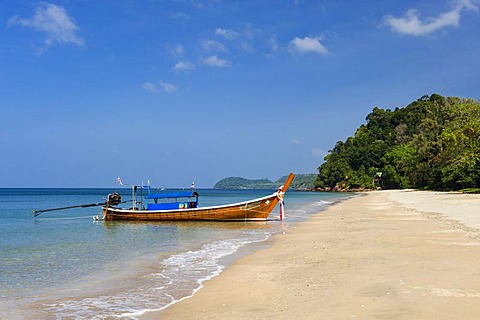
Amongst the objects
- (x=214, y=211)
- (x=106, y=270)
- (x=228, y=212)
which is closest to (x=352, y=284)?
(x=106, y=270)

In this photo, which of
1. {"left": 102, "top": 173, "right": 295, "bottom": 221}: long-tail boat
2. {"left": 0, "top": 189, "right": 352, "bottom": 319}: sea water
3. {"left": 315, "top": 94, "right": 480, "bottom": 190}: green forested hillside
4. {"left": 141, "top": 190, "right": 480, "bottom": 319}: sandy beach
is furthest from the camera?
{"left": 315, "top": 94, "right": 480, "bottom": 190}: green forested hillside

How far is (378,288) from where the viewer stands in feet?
24.4

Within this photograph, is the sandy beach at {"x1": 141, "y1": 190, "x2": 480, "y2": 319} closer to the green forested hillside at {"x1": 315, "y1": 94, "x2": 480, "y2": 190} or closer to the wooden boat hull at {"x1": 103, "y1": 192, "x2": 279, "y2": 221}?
the wooden boat hull at {"x1": 103, "y1": 192, "x2": 279, "y2": 221}

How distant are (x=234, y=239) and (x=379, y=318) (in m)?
13.4

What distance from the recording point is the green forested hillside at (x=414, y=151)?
166 feet

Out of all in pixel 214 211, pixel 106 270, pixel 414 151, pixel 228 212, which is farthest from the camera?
pixel 414 151

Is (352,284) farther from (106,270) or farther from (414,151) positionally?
(414,151)

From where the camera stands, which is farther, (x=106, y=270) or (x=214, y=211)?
(x=214, y=211)

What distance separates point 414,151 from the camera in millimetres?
88812

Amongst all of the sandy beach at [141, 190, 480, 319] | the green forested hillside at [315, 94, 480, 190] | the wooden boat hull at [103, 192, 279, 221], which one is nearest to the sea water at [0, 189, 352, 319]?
the sandy beach at [141, 190, 480, 319]

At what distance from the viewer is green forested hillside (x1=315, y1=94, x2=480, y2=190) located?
50.6m

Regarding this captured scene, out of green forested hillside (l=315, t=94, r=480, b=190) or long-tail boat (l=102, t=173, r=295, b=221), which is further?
green forested hillside (l=315, t=94, r=480, b=190)

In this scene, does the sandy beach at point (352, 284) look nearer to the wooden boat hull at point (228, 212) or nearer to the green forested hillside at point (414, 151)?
the wooden boat hull at point (228, 212)

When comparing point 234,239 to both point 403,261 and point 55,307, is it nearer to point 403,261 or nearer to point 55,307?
point 403,261
